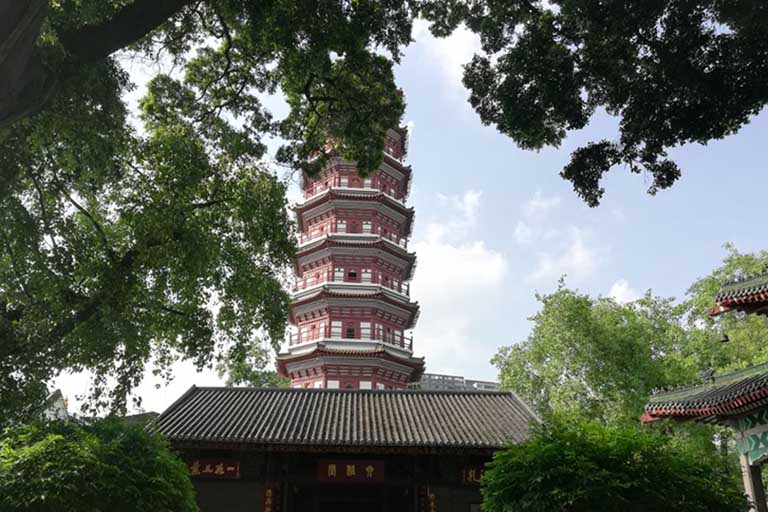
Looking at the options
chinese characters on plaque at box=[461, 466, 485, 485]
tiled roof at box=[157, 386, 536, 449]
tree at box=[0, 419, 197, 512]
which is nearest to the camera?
tree at box=[0, 419, 197, 512]

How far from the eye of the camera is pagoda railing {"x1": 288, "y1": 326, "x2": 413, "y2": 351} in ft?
73.9

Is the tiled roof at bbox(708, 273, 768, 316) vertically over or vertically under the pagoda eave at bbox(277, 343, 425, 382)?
under

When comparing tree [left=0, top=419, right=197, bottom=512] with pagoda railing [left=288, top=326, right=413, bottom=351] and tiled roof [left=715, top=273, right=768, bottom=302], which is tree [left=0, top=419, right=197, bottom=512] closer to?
tiled roof [left=715, top=273, right=768, bottom=302]

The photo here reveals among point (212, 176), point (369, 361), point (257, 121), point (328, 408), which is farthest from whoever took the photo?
point (369, 361)

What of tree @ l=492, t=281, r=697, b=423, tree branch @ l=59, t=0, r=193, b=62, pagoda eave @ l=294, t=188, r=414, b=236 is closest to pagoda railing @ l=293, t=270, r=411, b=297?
pagoda eave @ l=294, t=188, r=414, b=236

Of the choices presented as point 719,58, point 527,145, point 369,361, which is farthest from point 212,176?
point 369,361

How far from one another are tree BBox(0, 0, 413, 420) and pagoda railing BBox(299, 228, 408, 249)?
1450 cm

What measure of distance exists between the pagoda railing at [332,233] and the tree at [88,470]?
57.1ft

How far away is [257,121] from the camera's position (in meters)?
9.44

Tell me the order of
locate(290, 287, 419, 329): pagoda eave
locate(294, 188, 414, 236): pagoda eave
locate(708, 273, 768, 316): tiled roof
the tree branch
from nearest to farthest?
the tree branch → locate(708, 273, 768, 316): tiled roof → locate(290, 287, 419, 329): pagoda eave → locate(294, 188, 414, 236): pagoda eave

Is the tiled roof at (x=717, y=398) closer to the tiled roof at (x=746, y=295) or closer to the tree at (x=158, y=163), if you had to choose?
the tiled roof at (x=746, y=295)

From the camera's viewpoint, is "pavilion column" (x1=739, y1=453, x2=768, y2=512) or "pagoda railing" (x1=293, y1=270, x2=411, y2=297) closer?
"pavilion column" (x1=739, y1=453, x2=768, y2=512)

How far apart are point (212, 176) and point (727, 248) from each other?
19367 millimetres

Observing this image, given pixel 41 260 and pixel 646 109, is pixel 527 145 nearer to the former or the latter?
pixel 646 109
